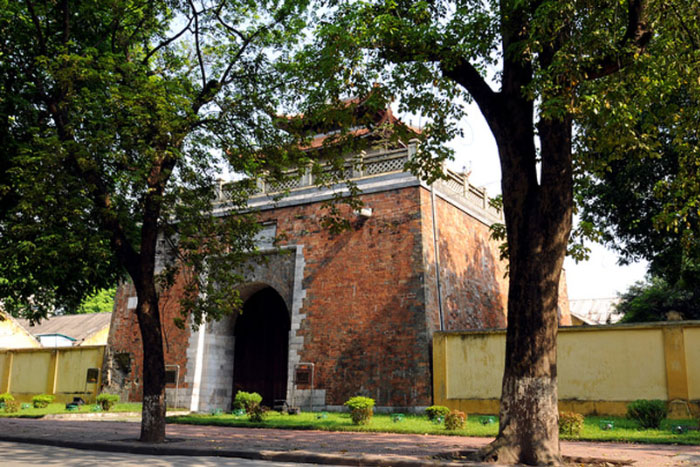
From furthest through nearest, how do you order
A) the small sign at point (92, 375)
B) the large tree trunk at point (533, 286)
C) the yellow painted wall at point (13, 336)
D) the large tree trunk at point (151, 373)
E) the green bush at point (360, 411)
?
the yellow painted wall at point (13, 336), the small sign at point (92, 375), the green bush at point (360, 411), the large tree trunk at point (151, 373), the large tree trunk at point (533, 286)

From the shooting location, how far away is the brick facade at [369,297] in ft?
54.3

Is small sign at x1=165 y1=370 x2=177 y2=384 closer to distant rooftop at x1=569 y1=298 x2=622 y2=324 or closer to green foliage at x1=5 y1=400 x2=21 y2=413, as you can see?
green foliage at x1=5 y1=400 x2=21 y2=413

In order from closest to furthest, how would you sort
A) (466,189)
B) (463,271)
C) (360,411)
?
(360,411), (463,271), (466,189)

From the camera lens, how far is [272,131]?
1191 cm

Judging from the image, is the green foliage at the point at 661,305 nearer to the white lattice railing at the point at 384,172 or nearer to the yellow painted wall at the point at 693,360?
the white lattice railing at the point at 384,172

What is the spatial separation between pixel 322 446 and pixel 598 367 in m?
7.69

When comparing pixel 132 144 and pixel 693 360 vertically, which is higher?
pixel 132 144

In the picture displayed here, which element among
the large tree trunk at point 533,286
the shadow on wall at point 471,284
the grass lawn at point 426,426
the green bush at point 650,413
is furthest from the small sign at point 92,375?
the large tree trunk at point 533,286

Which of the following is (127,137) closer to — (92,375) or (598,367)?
(598,367)

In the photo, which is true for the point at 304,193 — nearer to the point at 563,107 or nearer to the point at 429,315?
the point at 429,315

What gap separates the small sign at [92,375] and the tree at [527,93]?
16383 millimetres

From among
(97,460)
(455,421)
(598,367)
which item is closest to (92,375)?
(455,421)

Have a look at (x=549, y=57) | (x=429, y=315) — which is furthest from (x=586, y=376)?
(x=549, y=57)

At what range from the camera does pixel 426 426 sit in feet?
42.2
